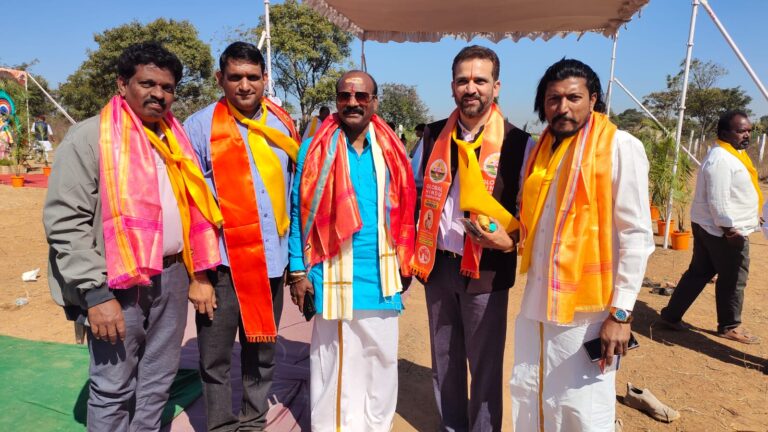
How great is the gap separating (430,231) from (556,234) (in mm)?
633

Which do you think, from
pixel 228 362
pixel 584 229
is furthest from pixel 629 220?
pixel 228 362

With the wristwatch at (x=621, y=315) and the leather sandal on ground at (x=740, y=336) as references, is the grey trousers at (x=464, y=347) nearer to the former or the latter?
the wristwatch at (x=621, y=315)

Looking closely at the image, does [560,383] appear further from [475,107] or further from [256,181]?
[256,181]

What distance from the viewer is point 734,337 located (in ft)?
13.1

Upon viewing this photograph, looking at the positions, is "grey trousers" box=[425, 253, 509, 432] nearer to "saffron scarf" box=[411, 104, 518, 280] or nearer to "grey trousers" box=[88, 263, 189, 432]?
"saffron scarf" box=[411, 104, 518, 280]

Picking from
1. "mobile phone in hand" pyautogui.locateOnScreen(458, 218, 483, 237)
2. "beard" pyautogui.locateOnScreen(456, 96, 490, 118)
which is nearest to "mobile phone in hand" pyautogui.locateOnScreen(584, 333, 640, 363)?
"mobile phone in hand" pyautogui.locateOnScreen(458, 218, 483, 237)

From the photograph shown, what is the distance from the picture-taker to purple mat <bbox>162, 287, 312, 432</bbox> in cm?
268

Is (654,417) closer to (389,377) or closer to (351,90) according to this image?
(389,377)

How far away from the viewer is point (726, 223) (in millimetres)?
3707

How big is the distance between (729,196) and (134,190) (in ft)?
13.5

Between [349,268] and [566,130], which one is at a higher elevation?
[566,130]

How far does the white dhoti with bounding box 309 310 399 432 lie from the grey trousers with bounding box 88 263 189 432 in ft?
2.25

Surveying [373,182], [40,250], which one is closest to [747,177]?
[373,182]

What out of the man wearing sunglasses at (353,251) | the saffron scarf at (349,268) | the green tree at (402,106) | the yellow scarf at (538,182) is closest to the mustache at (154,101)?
the man wearing sunglasses at (353,251)
